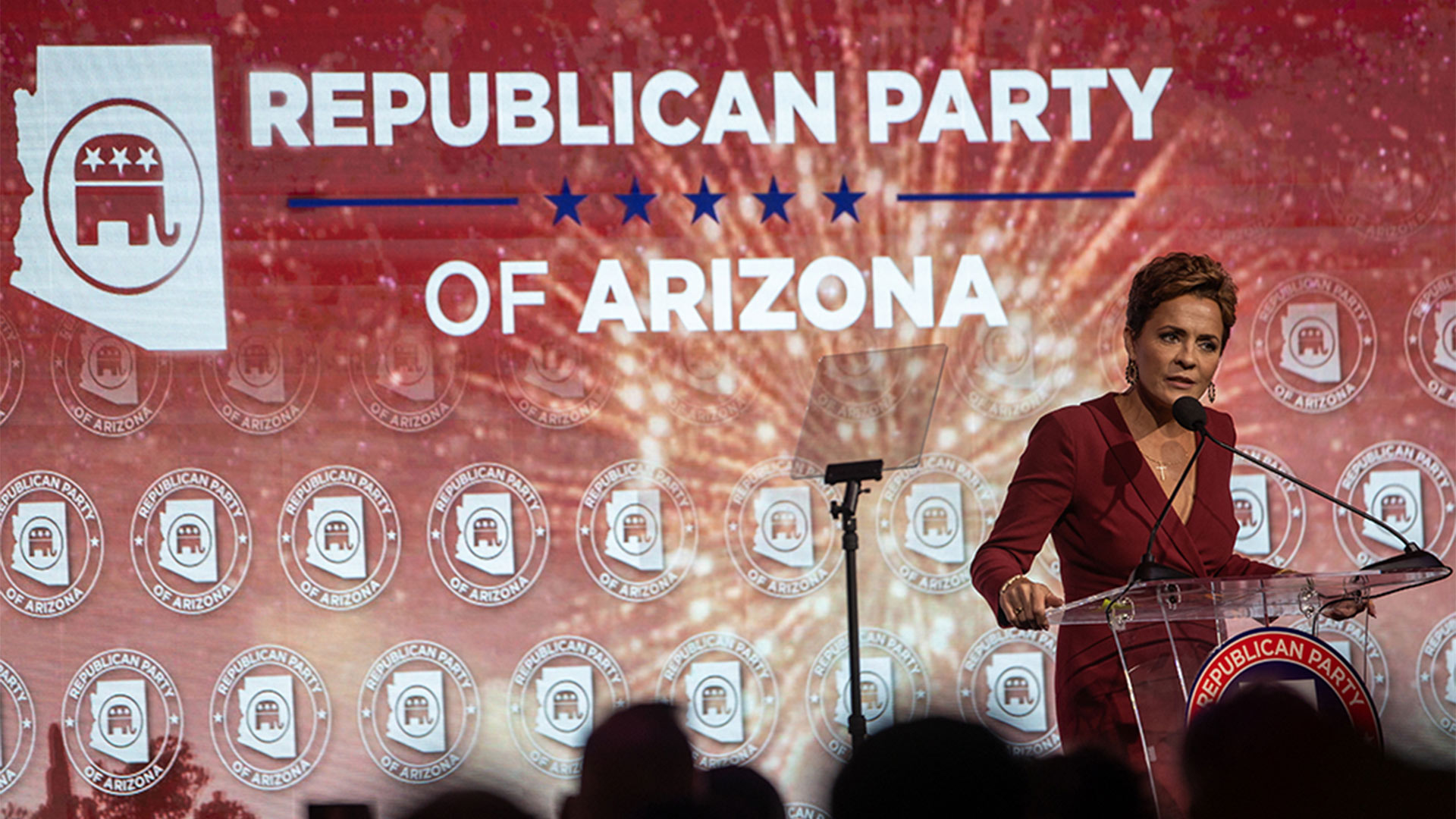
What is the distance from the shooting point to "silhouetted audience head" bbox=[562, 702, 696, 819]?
116cm

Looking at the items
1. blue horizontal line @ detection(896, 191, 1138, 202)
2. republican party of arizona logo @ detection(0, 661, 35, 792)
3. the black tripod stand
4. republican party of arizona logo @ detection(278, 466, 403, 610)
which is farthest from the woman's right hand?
republican party of arizona logo @ detection(0, 661, 35, 792)

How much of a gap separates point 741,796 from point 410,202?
3.48 m

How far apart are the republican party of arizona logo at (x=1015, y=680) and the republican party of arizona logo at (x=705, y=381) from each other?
3.39 ft

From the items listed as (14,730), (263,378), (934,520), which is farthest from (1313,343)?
(14,730)

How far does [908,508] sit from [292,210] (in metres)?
2.03

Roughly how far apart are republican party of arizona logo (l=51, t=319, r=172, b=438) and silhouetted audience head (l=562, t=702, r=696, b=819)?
346 cm

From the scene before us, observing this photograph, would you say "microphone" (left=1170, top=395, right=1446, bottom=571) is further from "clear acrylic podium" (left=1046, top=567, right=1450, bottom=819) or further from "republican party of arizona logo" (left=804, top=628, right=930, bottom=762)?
"republican party of arizona logo" (left=804, top=628, right=930, bottom=762)

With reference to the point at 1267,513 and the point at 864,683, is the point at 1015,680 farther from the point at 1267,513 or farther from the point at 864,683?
the point at 1267,513

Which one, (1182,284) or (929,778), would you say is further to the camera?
(1182,284)

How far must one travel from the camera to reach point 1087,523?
255cm

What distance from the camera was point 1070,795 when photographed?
45.7 inches

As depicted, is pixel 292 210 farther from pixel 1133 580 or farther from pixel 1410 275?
pixel 1410 275

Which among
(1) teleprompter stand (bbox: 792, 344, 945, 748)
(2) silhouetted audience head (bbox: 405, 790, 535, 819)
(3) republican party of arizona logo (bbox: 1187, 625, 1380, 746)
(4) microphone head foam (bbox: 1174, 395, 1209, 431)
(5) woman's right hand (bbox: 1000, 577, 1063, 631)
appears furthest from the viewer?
(1) teleprompter stand (bbox: 792, 344, 945, 748)

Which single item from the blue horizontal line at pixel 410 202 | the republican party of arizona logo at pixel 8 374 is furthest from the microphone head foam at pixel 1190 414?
the republican party of arizona logo at pixel 8 374
